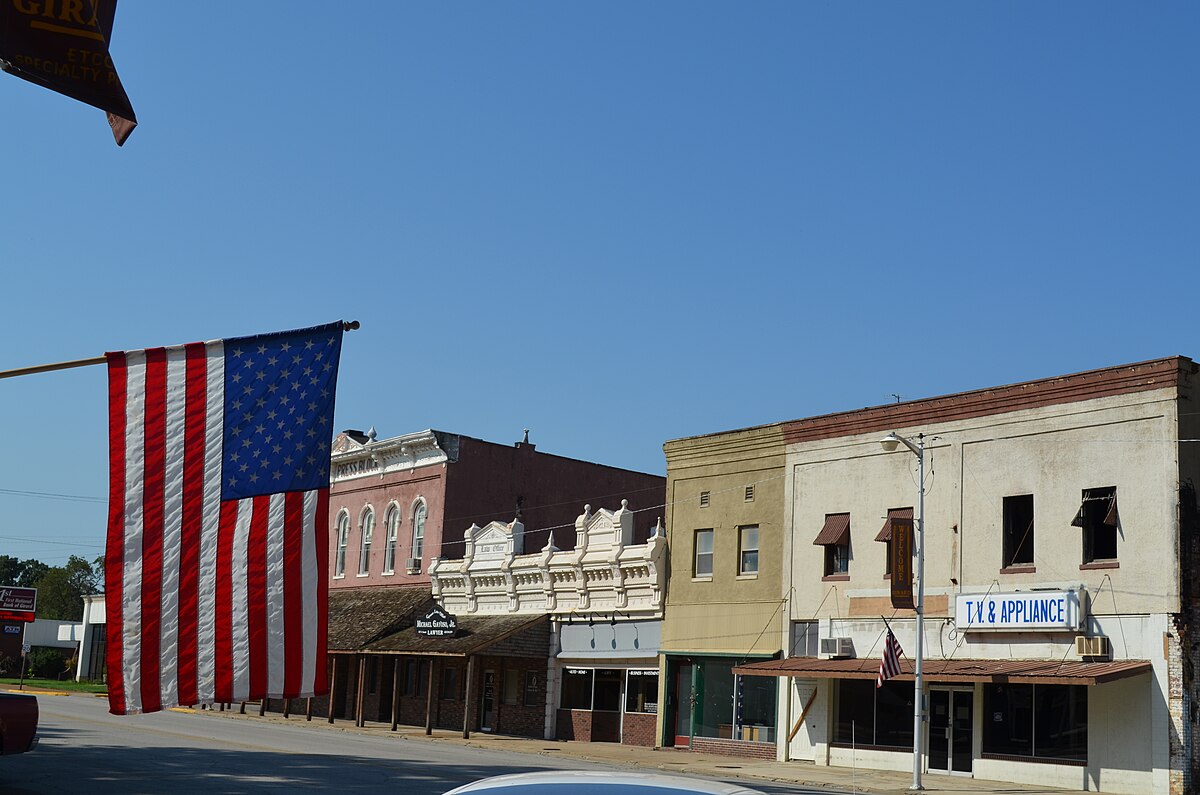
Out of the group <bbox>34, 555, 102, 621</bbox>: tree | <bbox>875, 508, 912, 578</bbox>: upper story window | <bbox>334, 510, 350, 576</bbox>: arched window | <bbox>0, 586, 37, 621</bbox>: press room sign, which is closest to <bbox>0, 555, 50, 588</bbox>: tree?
<bbox>34, 555, 102, 621</bbox>: tree

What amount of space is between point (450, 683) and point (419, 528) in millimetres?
5768

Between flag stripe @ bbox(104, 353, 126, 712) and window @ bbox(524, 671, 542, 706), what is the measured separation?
1284 inches

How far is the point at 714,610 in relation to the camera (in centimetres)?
3578

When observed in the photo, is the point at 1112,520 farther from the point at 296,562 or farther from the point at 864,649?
the point at 296,562

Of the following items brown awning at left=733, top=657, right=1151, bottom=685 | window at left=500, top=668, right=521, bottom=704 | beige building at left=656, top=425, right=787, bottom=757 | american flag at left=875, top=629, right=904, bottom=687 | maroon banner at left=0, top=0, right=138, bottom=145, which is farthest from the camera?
window at left=500, top=668, right=521, bottom=704

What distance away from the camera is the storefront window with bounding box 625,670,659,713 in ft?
124

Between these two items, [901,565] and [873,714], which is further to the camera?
[873,714]

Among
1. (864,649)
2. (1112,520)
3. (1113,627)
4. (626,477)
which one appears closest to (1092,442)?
(1112,520)

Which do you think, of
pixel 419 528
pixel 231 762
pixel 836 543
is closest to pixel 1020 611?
pixel 836 543

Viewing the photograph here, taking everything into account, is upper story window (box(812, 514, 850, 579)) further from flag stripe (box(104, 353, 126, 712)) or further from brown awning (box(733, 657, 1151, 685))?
flag stripe (box(104, 353, 126, 712))

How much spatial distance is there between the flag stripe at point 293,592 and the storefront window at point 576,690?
100 feet

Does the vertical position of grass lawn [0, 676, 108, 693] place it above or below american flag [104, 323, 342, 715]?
below

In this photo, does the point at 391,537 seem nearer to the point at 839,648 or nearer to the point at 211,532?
the point at 839,648

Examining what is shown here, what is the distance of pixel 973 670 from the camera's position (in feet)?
92.5
